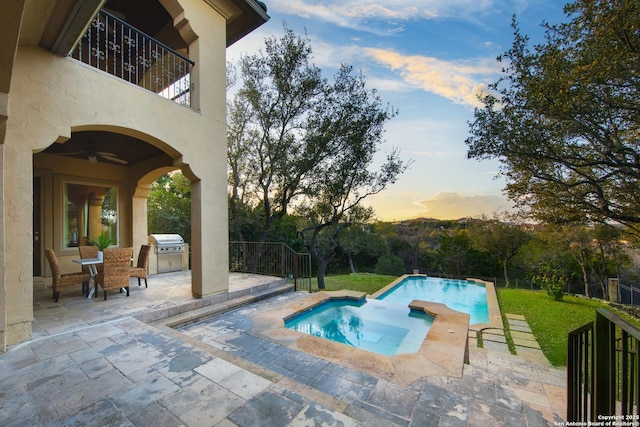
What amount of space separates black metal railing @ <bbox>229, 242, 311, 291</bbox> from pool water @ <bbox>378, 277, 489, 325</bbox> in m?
3.37

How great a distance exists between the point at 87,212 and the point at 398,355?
8784mm

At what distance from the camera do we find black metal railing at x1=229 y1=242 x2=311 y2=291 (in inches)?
314

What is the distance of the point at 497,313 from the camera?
26.0ft

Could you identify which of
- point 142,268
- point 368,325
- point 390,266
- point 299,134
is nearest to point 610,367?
point 368,325

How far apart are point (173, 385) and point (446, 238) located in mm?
22855

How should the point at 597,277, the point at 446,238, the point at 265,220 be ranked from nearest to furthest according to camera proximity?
1. the point at 265,220
2. the point at 597,277
3. the point at 446,238

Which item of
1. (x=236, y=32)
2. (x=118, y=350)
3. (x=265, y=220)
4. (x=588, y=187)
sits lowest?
(x=118, y=350)

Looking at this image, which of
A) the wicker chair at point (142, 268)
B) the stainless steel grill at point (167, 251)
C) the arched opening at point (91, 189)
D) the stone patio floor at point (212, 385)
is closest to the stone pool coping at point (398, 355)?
the stone patio floor at point (212, 385)

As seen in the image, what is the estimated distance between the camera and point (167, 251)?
8.51m

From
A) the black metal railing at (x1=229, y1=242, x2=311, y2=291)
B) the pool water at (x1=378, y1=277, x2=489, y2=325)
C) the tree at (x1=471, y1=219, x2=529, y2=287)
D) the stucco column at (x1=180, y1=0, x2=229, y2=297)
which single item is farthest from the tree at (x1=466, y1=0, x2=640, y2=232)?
the tree at (x1=471, y1=219, x2=529, y2=287)

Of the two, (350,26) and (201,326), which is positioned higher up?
(350,26)

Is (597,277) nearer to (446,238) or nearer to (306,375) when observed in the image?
(446,238)

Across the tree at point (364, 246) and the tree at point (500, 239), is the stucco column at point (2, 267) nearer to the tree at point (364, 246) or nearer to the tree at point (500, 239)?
the tree at point (364, 246)

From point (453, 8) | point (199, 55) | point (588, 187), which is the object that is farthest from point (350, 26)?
point (588, 187)
